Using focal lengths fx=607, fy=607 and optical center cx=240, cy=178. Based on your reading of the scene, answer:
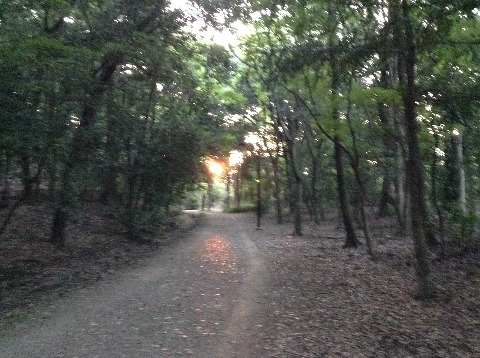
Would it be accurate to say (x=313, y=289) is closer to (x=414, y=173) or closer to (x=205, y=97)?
(x=414, y=173)

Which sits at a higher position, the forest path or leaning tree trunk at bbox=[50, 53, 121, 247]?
leaning tree trunk at bbox=[50, 53, 121, 247]

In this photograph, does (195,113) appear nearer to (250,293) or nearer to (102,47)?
(102,47)

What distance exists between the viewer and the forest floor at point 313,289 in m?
9.76

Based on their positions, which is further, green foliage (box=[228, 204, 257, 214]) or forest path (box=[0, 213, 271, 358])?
green foliage (box=[228, 204, 257, 214])

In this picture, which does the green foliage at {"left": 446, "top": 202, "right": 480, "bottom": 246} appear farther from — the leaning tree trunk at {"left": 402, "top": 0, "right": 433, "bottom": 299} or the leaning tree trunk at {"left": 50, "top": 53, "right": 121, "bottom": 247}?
the leaning tree trunk at {"left": 50, "top": 53, "right": 121, "bottom": 247}

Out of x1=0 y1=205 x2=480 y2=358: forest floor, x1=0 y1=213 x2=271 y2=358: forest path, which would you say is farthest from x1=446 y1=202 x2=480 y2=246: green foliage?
x1=0 y1=213 x2=271 y2=358: forest path

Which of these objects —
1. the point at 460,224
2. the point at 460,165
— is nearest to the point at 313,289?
the point at 460,224

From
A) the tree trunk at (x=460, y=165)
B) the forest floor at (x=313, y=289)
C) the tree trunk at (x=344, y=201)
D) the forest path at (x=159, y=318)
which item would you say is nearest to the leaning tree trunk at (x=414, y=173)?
the forest floor at (x=313, y=289)

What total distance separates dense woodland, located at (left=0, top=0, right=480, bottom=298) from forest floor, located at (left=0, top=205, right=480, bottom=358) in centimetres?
90

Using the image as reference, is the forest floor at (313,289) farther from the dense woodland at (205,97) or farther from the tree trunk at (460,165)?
the tree trunk at (460,165)

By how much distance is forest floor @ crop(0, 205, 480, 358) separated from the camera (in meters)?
9.76

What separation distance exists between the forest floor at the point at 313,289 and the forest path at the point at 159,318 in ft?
0.56

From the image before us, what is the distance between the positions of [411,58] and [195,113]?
12450 millimetres

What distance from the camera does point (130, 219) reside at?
22.9 m
